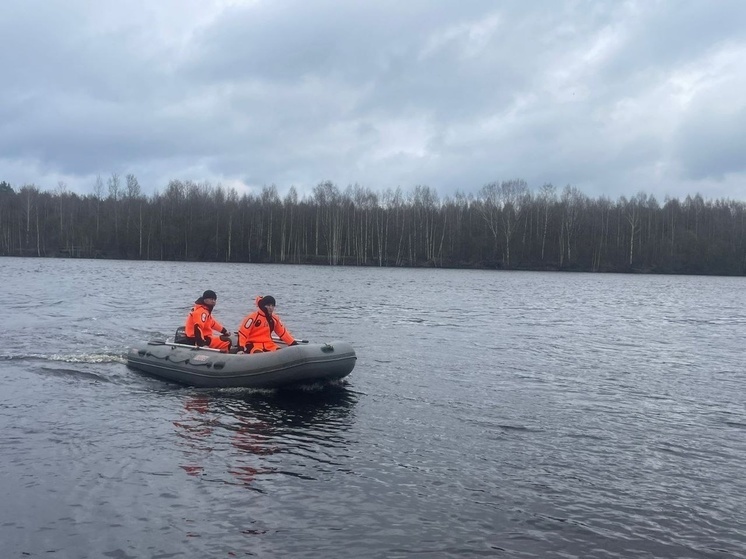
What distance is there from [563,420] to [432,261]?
245 ft

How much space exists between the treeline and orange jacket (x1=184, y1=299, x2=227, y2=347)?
69170 millimetres

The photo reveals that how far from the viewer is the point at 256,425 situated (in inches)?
446

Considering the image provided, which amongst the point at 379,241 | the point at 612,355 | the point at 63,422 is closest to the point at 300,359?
the point at 63,422

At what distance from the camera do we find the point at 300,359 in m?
13.2

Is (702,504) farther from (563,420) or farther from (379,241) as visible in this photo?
(379,241)

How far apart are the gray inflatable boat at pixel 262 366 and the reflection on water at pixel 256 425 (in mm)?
290

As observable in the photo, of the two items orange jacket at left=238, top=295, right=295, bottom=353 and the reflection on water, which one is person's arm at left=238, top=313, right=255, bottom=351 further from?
the reflection on water

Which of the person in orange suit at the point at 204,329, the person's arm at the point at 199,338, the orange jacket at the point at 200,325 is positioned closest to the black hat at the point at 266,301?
the person in orange suit at the point at 204,329

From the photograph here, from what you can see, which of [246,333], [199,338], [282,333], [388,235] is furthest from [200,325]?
[388,235]

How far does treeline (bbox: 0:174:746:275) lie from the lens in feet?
281

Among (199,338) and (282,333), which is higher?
(282,333)

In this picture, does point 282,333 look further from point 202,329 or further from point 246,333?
point 202,329

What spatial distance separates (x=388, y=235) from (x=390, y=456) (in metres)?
79.4

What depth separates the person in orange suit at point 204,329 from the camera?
49.1 ft
